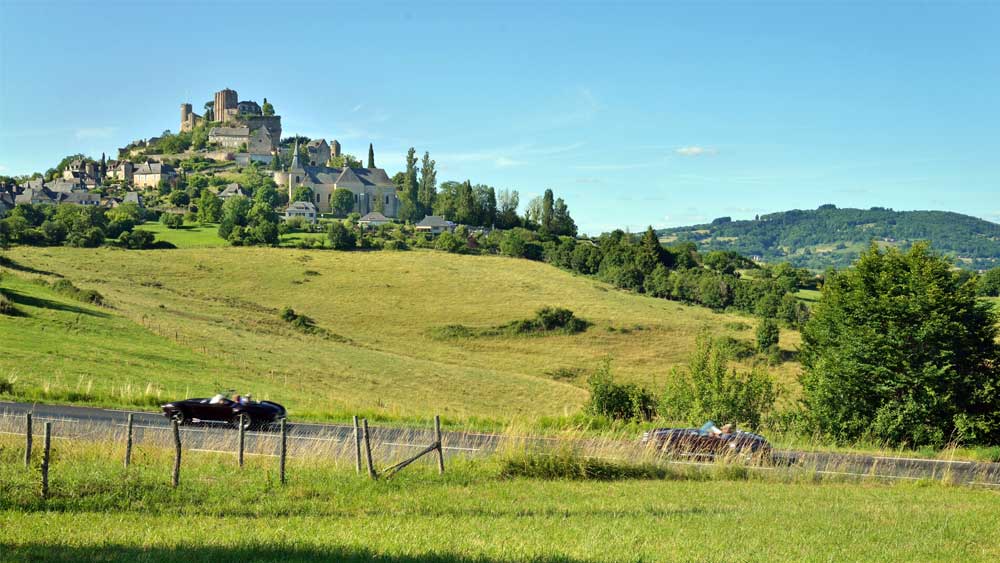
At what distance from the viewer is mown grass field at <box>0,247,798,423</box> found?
34062mm

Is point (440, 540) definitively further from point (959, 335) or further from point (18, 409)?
point (959, 335)

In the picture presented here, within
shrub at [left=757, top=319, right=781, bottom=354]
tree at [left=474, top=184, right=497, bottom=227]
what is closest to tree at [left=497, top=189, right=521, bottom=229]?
tree at [left=474, top=184, right=497, bottom=227]

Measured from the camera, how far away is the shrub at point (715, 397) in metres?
28.0

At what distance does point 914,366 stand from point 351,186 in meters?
159

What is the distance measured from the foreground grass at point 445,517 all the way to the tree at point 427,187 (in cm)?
14958

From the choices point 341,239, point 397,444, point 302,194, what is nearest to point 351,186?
point 302,194

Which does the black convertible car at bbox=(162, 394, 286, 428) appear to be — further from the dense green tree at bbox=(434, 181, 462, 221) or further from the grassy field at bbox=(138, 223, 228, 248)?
the dense green tree at bbox=(434, 181, 462, 221)

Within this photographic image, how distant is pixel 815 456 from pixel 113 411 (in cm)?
1983

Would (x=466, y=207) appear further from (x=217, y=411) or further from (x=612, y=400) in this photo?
(x=217, y=411)

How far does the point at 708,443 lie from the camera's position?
19656mm

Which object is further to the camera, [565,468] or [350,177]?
[350,177]

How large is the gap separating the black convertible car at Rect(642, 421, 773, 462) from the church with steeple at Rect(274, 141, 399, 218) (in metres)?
157

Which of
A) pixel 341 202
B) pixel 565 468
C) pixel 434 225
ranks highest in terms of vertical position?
pixel 341 202

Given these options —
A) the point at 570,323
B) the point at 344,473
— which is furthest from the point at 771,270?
the point at 344,473
